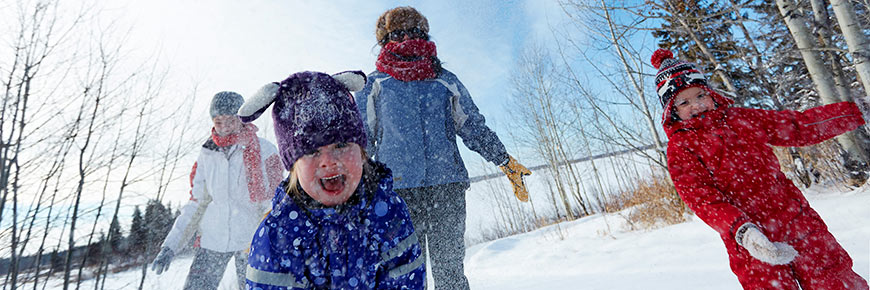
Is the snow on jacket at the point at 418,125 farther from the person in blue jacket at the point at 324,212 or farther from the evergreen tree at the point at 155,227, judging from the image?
the evergreen tree at the point at 155,227

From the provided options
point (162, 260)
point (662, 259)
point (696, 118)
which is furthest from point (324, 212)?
point (662, 259)

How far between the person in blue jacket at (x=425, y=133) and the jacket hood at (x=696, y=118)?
30.2 inches

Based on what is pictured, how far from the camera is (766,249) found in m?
1.19

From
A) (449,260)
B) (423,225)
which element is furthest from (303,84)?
(449,260)

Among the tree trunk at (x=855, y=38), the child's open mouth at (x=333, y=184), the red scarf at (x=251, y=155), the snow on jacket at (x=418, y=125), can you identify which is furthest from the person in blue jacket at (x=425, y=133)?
the tree trunk at (x=855, y=38)

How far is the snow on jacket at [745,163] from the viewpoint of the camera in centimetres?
142

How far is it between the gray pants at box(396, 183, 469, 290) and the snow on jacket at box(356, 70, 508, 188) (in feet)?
0.22

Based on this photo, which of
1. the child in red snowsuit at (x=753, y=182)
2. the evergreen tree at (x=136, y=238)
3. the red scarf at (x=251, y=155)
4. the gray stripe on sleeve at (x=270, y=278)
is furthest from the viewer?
the evergreen tree at (x=136, y=238)

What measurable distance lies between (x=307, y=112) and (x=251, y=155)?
1.80 m

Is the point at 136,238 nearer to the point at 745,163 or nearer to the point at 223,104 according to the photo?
the point at 223,104

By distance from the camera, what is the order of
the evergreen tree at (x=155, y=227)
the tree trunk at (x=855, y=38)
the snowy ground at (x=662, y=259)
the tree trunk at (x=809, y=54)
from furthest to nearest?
the evergreen tree at (x=155, y=227) < the tree trunk at (x=809, y=54) < the snowy ground at (x=662, y=259) < the tree trunk at (x=855, y=38)

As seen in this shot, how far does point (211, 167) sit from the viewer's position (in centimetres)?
262

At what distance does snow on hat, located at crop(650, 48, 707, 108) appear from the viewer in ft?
5.59

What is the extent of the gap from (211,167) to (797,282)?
3.41 metres
